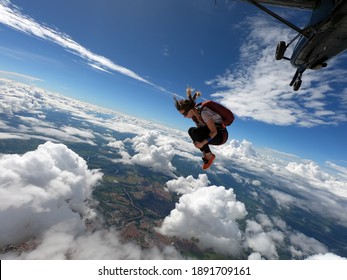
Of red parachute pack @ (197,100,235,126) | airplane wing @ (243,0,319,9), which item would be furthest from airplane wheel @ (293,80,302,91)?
red parachute pack @ (197,100,235,126)

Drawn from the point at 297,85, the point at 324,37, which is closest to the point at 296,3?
the point at 324,37

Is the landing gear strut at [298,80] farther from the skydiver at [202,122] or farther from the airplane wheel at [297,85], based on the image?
the skydiver at [202,122]

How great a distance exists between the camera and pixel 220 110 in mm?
4078

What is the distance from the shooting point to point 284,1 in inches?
205

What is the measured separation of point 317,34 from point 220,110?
8.57 ft

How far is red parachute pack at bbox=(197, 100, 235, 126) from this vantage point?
4070 mm

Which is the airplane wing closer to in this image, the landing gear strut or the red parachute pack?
the landing gear strut

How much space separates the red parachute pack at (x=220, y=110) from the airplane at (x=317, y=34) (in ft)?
7.13

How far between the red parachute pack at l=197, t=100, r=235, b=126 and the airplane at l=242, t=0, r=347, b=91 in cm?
217
